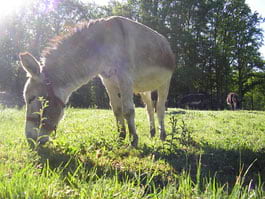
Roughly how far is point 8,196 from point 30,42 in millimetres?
37903

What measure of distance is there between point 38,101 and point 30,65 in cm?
50

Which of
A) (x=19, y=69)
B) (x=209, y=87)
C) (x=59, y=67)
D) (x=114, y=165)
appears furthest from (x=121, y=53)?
(x=209, y=87)

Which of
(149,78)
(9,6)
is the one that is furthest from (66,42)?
(9,6)

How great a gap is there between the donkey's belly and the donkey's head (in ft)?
5.60

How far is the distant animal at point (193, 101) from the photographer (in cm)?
3228

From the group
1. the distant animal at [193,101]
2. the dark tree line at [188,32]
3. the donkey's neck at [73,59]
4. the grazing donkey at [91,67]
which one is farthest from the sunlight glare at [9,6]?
the donkey's neck at [73,59]

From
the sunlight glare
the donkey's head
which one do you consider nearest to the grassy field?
the donkey's head

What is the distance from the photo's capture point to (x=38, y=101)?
356cm

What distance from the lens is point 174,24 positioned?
3678cm

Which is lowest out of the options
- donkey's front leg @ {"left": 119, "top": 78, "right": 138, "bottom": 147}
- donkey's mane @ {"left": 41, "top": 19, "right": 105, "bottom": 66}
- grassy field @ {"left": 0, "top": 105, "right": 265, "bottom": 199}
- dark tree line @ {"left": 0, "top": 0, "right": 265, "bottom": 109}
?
grassy field @ {"left": 0, "top": 105, "right": 265, "bottom": 199}

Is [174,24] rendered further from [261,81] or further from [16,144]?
[16,144]

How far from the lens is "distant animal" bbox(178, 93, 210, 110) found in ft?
106

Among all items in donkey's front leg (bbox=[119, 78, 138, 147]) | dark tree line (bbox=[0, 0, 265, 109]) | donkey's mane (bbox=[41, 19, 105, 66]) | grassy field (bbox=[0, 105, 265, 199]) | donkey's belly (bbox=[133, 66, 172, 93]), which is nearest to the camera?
grassy field (bbox=[0, 105, 265, 199])

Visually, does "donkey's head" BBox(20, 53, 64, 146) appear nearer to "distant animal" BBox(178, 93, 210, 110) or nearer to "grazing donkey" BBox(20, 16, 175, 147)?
"grazing donkey" BBox(20, 16, 175, 147)
